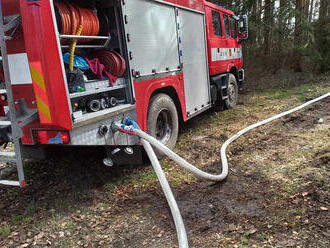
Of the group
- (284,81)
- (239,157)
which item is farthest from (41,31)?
(284,81)

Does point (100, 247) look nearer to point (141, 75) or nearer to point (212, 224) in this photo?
point (212, 224)

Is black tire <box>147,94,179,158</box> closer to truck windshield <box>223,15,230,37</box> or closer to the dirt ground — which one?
the dirt ground

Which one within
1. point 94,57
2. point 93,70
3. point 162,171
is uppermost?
point 94,57

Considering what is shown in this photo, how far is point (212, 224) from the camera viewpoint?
10.0 feet

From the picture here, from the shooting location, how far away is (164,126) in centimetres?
506

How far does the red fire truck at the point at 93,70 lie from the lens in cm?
283

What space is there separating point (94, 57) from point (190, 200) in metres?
2.09

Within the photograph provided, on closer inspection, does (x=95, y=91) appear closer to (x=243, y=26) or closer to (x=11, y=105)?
(x=11, y=105)

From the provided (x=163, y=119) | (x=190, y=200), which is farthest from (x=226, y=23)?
(x=190, y=200)

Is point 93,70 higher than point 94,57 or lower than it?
lower

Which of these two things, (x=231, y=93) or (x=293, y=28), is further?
(x=293, y=28)

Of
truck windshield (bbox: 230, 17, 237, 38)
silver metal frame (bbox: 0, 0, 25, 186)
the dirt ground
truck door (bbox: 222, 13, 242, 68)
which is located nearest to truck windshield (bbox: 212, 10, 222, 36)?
truck door (bbox: 222, 13, 242, 68)

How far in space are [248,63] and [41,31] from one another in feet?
46.6

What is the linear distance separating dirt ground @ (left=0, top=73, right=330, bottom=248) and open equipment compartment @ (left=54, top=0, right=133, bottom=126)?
3.60 ft
